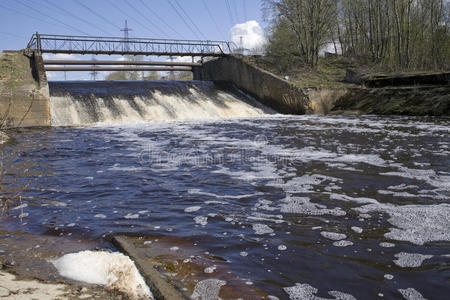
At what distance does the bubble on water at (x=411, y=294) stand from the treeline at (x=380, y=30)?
1081 inches

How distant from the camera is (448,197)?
520cm

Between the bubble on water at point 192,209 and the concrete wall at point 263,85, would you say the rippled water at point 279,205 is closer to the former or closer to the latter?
the bubble on water at point 192,209

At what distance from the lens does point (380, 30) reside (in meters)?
32.2

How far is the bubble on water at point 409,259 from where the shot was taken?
3.24 meters

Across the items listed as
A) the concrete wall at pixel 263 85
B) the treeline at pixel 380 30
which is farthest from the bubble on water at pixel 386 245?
the treeline at pixel 380 30

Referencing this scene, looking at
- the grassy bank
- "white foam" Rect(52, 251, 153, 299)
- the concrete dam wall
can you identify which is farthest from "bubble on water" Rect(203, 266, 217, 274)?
the grassy bank

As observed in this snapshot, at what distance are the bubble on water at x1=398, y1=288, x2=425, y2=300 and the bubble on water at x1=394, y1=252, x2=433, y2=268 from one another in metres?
0.43

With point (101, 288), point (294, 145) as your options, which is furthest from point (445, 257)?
point (294, 145)

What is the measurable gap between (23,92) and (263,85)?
14.3 metres

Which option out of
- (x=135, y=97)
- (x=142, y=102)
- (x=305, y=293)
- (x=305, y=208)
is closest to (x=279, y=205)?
(x=305, y=208)

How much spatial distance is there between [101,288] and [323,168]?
5661mm

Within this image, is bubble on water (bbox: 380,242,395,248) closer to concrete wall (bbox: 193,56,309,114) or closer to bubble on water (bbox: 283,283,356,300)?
bubble on water (bbox: 283,283,356,300)

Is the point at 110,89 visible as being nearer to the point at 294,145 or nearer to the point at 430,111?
the point at 294,145

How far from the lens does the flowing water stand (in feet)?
10.4
